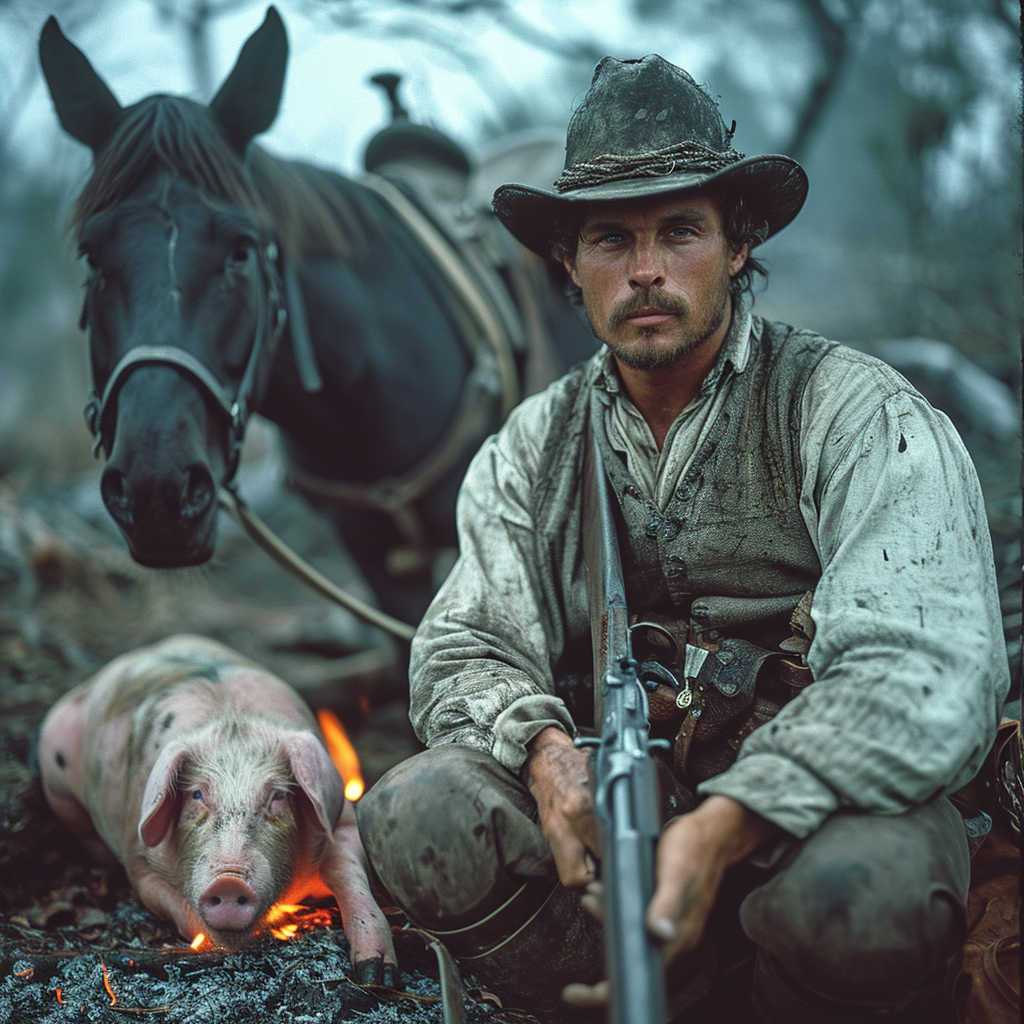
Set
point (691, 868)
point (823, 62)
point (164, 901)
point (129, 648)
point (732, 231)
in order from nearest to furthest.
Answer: point (691, 868), point (732, 231), point (164, 901), point (129, 648), point (823, 62)

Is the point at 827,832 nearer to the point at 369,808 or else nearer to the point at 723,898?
the point at 723,898

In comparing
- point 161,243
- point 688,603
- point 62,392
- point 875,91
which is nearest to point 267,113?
point 161,243

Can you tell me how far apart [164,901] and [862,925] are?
201 cm

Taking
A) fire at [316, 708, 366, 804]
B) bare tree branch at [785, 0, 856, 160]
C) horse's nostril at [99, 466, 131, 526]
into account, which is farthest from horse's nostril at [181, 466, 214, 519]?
bare tree branch at [785, 0, 856, 160]

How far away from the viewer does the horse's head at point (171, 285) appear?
2822 mm

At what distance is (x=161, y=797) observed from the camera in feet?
8.22

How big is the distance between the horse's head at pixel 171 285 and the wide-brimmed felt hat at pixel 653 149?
3.93ft

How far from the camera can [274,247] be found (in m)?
3.41

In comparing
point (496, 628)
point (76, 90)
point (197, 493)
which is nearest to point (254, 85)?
point (76, 90)

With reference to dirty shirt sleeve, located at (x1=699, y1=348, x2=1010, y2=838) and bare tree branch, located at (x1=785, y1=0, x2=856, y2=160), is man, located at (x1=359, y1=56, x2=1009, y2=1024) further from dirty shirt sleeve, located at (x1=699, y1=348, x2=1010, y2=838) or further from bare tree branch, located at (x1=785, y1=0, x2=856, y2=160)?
bare tree branch, located at (x1=785, y1=0, x2=856, y2=160)

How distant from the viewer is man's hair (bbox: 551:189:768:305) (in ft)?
7.96

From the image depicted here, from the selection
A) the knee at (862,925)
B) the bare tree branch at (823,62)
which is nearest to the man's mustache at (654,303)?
the knee at (862,925)

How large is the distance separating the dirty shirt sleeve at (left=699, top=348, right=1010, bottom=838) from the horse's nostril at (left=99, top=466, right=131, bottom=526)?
196 centimetres

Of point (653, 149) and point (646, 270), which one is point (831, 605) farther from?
point (653, 149)
